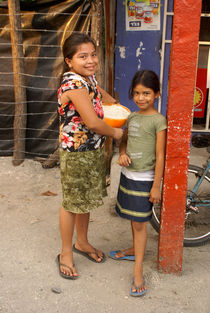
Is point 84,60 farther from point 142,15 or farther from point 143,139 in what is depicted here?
point 142,15

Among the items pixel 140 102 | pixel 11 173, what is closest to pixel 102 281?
pixel 140 102

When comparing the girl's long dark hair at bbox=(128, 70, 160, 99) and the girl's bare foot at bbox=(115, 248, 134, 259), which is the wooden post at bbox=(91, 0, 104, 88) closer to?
the girl's long dark hair at bbox=(128, 70, 160, 99)

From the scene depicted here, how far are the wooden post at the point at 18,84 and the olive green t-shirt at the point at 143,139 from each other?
9.90 feet

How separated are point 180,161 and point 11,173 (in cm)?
313

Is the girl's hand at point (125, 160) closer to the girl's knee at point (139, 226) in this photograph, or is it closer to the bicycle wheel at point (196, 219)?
the girl's knee at point (139, 226)

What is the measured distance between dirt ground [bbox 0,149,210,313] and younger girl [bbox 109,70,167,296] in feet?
0.57

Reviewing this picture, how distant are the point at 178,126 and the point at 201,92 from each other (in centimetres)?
325

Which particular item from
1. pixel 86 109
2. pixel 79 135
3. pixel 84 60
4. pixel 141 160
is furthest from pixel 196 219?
pixel 84 60

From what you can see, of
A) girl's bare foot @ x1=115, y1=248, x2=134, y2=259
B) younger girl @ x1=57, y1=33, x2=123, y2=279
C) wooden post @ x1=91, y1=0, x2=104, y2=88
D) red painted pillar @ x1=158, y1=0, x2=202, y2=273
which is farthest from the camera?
wooden post @ x1=91, y1=0, x2=104, y2=88

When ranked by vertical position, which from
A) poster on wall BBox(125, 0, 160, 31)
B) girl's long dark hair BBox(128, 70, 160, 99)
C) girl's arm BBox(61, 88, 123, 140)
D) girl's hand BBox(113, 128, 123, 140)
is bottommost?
girl's hand BBox(113, 128, 123, 140)

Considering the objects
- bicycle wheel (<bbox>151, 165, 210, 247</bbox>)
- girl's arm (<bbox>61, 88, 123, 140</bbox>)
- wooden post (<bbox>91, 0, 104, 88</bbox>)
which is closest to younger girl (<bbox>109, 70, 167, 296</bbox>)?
girl's arm (<bbox>61, 88, 123, 140</bbox>)

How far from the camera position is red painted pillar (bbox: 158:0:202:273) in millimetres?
2230

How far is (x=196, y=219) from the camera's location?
3.61 metres

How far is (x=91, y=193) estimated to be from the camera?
2.64 metres
